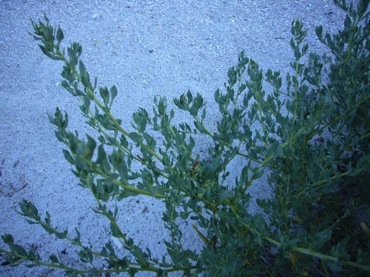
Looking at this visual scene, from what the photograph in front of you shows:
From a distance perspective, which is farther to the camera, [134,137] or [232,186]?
[232,186]

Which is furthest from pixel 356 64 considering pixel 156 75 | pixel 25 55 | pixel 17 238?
pixel 25 55

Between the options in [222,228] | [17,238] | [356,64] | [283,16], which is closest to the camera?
[222,228]

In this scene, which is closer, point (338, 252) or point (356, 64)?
point (338, 252)

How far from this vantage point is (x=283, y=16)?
2.64 meters

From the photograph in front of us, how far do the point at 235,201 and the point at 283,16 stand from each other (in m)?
2.14

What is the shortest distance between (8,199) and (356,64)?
2.04 meters

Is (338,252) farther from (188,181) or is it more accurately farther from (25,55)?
(25,55)

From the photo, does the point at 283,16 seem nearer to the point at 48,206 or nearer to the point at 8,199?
the point at 48,206

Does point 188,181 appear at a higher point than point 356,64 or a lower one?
lower

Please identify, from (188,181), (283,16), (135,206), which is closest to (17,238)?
(135,206)

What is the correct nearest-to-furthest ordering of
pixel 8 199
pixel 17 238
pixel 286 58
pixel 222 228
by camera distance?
pixel 222 228 → pixel 17 238 → pixel 8 199 → pixel 286 58

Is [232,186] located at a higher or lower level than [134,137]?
lower

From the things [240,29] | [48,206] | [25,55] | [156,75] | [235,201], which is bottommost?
[235,201]

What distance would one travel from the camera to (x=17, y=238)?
6.05ft
